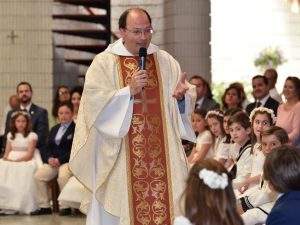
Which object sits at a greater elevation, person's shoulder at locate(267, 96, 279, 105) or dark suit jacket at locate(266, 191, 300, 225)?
person's shoulder at locate(267, 96, 279, 105)

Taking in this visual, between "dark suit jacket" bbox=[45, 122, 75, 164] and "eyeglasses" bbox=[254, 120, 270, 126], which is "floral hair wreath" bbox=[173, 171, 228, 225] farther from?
"dark suit jacket" bbox=[45, 122, 75, 164]

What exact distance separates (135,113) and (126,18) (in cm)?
68

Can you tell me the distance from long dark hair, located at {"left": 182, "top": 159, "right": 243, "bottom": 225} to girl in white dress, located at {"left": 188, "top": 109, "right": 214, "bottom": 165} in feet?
21.4

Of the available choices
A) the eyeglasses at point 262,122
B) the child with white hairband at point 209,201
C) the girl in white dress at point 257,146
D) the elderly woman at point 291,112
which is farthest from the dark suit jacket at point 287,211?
the elderly woman at point 291,112

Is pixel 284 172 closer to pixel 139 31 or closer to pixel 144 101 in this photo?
pixel 139 31

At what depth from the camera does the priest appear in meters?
7.55

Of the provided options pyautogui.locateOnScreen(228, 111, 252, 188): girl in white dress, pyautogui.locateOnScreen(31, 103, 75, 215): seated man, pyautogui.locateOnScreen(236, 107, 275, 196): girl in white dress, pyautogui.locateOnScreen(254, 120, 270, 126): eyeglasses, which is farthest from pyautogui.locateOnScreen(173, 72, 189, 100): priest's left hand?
pyautogui.locateOnScreen(31, 103, 75, 215): seated man

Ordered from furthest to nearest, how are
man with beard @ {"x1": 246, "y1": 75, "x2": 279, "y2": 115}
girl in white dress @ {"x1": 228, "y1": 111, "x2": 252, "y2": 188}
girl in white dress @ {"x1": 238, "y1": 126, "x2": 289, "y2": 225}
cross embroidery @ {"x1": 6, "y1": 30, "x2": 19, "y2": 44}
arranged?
cross embroidery @ {"x1": 6, "y1": 30, "x2": 19, "y2": 44}, man with beard @ {"x1": 246, "y1": 75, "x2": 279, "y2": 115}, girl in white dress @ {"x1": 228, "y1": 111, "x2": 252, "y2": 188}, girl in white dress @ {"x1": 238, "y1": 126, "x2": 289, "y2": 225}

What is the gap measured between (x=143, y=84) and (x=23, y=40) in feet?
26.5

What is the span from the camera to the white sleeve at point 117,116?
24.1ft

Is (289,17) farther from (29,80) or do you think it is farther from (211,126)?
(211,126)

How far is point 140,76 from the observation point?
279 inches

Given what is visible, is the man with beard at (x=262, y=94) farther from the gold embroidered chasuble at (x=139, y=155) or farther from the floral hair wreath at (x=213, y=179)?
the floral hair wreath at (x=213, y=179)

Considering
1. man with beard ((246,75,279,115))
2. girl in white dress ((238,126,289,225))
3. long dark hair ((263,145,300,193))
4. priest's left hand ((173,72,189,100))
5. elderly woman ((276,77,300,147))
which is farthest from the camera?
man with beard ((246,75,279,115))
